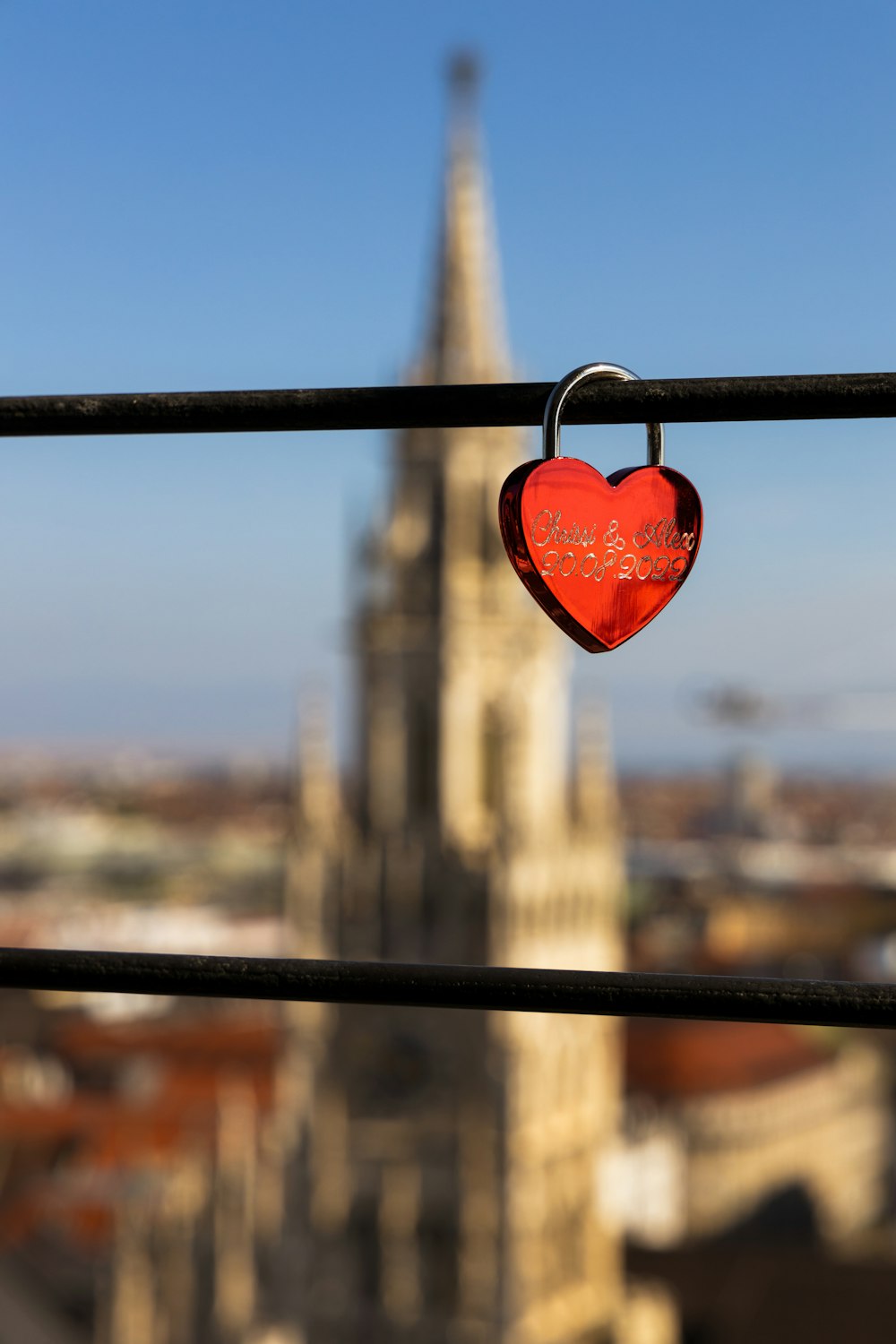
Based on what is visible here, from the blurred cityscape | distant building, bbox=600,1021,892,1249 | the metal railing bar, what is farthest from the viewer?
distant building, bbox=600,1021,892,1249

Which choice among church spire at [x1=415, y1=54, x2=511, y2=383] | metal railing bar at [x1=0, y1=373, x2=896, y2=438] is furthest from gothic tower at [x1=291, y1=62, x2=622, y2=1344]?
metal railing bar at [x1=0, y1=373, x2=896, y2=438]

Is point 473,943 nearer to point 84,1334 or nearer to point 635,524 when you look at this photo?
point 84,1334

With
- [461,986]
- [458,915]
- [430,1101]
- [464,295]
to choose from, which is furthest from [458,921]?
[461,986]

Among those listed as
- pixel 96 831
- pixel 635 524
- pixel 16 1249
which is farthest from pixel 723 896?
pixel 635 524

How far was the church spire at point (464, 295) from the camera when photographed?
25453mm

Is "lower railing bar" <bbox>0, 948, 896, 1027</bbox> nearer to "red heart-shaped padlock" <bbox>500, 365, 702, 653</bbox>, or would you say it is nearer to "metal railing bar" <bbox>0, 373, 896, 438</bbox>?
"red heart-shaped padlock" <bbox>500, 365, 702, 653</bbox>

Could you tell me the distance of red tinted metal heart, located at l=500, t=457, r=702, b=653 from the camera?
3.51 feet

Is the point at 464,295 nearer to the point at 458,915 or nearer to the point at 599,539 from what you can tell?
the point at 458,915

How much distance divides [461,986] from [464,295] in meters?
25.3

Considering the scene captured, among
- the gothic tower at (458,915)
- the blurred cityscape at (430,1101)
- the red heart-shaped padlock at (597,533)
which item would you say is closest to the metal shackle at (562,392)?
the red heart-shaped padlock at (597,533)

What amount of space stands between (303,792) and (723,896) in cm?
2358

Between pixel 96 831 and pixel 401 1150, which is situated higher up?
pixel 96 831

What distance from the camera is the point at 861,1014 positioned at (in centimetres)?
103

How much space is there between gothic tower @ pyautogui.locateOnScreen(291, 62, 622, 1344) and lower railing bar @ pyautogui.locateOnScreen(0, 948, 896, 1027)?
2487 centimetres
